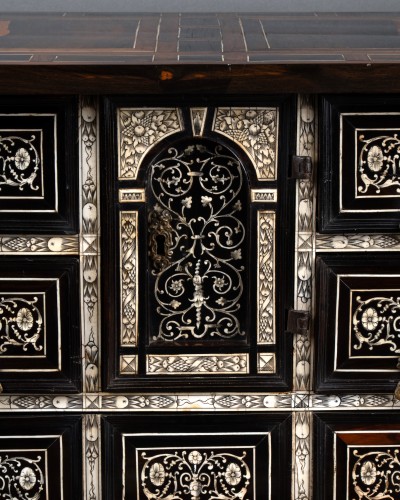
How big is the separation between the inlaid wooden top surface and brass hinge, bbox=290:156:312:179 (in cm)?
15

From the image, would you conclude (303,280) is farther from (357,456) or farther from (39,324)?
(39,324)

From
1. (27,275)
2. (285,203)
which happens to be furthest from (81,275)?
(285,203)

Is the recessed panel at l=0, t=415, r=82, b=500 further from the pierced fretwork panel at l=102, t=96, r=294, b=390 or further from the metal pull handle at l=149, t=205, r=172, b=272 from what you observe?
the metal pull handle at l=149, t=205, r=172, b=272

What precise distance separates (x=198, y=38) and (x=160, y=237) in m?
0.37

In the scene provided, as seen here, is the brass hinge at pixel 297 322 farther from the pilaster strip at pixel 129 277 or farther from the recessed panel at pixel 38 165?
the recessed panel at pixel 38 165

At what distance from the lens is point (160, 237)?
164 cm

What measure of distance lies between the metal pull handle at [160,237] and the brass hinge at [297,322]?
219 millimetres

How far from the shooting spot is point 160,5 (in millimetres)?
2158

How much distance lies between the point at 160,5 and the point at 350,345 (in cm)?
90

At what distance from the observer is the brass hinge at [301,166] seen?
1.59 metres

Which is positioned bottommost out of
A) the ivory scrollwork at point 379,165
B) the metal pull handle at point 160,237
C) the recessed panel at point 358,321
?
the recessed panel at point 358,321

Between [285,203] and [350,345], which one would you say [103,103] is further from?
[350,345]

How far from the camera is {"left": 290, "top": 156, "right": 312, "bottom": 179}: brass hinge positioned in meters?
1.59

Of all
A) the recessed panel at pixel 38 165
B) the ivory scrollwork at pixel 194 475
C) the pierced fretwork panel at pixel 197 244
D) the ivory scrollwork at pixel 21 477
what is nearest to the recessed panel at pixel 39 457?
the ivory scrollwork at pixel 21 477
